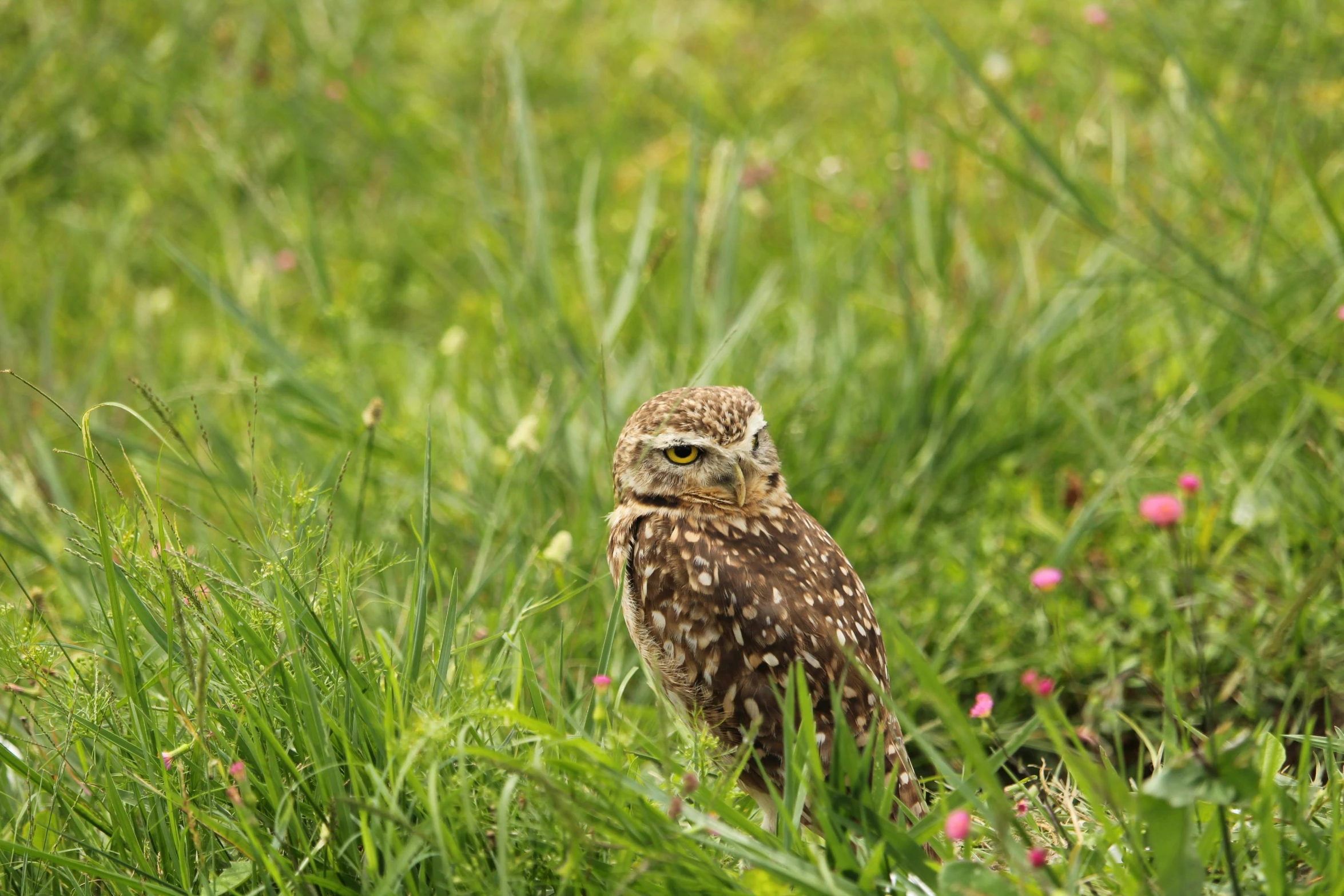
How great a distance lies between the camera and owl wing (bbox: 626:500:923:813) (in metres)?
2.66

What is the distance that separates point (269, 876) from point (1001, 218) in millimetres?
4562

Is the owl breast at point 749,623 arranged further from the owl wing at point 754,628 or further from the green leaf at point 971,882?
the green leaf at point 971,882

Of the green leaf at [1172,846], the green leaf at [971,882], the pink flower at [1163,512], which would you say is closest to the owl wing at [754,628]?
the green leaf at [971,882]

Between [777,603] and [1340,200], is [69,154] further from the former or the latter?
[1340,200]

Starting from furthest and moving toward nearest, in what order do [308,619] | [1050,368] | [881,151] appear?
[881,151], [1050,368], [308,619]

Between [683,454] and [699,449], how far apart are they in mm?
48

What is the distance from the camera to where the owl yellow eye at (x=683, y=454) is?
2.96 metres

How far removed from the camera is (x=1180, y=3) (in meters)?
5.56

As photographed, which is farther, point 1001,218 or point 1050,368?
point 1001,218

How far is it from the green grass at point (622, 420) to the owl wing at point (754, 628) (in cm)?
12

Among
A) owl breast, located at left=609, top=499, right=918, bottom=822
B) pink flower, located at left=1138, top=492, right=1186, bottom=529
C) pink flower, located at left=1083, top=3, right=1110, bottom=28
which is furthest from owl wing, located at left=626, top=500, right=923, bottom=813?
pink flower, located at left=1083, top=3, right=1110, bottom=28

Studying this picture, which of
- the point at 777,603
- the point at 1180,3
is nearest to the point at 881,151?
the point at 1180,3

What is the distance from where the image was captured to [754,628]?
2.68m

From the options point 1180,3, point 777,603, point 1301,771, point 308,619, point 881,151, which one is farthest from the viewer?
point 881,151
